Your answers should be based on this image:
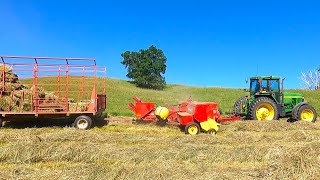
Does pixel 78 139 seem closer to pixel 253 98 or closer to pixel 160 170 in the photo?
pixel 160 170

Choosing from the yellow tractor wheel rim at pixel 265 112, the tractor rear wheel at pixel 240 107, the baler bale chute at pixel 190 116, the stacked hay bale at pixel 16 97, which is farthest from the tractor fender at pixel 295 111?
the stacked hay bale at pixel 16 97

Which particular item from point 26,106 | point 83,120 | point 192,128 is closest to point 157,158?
point 192,128

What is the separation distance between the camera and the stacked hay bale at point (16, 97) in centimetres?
1266

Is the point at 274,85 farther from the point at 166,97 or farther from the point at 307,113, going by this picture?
the point at 166,97

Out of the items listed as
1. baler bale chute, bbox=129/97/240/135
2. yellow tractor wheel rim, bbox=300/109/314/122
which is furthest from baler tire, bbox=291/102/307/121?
baler bale chute, bbox=129/97/240/135

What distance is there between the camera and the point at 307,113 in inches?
595

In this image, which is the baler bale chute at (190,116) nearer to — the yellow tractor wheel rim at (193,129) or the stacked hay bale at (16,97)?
the yellow tractor wheel rim at (193,129)

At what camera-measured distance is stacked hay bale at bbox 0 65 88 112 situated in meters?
12.7

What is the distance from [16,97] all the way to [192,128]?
6572mm

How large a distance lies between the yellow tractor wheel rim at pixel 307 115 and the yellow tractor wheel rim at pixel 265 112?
1398 millimetres

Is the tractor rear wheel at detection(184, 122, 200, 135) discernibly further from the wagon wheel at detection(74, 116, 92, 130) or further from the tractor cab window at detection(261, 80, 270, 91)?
the tractor cab window at detection(261, 80, 270, 91)

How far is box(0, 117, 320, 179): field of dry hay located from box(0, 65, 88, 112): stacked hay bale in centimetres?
227

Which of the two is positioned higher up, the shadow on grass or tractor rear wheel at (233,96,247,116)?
tractor rear wheel at (233,96,247,116)

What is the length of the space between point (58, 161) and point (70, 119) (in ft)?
25.3
